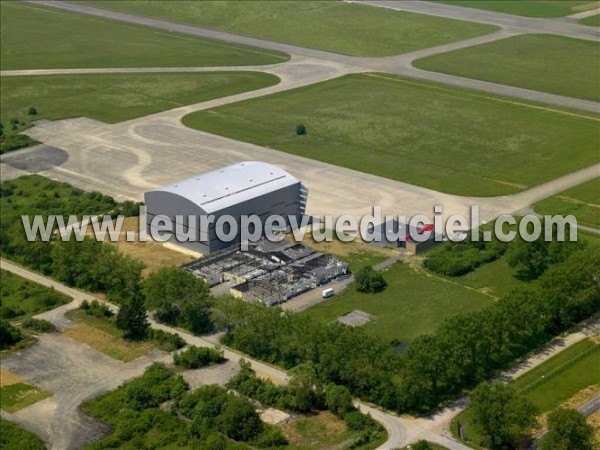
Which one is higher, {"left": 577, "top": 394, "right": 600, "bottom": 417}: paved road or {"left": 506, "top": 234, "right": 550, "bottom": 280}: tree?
{"left": 506, "top": 234, "right": 550, "bottom": 280}: tree

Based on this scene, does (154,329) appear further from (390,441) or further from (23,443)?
(390,441)

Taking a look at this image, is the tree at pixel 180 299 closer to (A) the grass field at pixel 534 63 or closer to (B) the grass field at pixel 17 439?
(B) the grass field at pixel 17 439

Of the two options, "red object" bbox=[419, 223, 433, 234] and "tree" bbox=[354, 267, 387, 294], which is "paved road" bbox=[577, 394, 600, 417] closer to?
"tree" bbox=[354, 267, 387, 294]

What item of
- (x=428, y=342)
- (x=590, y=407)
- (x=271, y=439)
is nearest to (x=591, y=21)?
(x=428, y=342)

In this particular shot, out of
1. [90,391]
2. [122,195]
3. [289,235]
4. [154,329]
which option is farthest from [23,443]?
[122,195]

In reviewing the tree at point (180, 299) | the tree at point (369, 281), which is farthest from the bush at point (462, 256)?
the tree at point (180, 299)

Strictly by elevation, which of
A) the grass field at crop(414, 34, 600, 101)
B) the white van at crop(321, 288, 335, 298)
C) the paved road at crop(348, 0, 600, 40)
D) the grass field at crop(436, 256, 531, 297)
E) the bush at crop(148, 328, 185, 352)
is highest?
the paved road at crop(348, 0, 600, 40)

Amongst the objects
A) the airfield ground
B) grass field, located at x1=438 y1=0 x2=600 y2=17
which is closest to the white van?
the airfield ground
